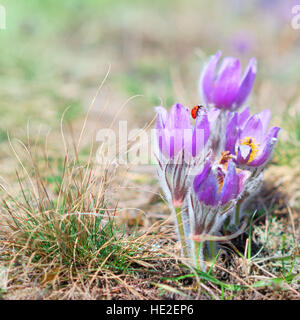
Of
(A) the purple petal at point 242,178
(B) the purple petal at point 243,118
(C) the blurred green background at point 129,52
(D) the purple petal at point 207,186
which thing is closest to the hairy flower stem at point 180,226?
(D) the purple petal at point 207,186

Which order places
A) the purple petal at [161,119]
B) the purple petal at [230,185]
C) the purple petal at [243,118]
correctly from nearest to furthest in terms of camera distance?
the purple petal at [230,185] < the purple petal at [161,119] < the purple petal at [243,118]

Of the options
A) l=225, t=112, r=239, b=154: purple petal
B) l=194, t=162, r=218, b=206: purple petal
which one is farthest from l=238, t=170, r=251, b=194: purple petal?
l=225, t=112, r=239, b=154: purple petal

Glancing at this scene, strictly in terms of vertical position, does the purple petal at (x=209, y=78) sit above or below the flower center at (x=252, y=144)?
above

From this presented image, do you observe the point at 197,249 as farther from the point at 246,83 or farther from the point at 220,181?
the point at 246,83

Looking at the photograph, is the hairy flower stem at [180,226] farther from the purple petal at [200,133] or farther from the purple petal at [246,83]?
the purple petal at [246,83]

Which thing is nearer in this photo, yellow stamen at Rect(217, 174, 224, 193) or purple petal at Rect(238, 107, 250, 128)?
Answer: yellow stamen at Rect(217, 174, 224, 193)

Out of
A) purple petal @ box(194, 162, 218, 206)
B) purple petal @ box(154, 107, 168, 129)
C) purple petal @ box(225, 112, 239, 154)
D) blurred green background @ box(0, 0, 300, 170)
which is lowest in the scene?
purple petal @ box(194, 162, 218, 206)

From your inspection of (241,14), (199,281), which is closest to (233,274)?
(199,281)

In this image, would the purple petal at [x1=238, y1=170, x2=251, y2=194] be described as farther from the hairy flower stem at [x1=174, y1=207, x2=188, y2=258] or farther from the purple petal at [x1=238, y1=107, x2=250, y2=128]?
the purple petal at [x1=238, y1=107, x2=250, y2=128]
